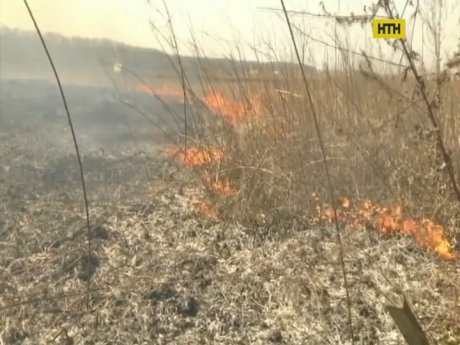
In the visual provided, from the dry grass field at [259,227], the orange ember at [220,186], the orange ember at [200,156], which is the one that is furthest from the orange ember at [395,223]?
the orange ember at [200,156]

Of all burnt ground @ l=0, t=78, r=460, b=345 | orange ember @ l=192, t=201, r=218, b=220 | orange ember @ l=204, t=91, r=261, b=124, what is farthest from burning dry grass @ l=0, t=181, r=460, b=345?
orange ember @ l=204, t=91, r=261, b=124

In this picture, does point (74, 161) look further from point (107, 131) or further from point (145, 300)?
point (145, 300)

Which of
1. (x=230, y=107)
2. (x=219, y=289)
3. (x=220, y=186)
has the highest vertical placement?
(x=230, y=107)

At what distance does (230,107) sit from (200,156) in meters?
0.42

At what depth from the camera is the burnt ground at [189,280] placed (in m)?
2.79

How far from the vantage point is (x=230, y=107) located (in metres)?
4.21

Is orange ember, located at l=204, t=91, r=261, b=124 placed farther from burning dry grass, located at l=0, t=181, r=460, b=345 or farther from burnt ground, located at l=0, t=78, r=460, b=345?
burning dry grass, located at l=0, t=181, r=460, b=345

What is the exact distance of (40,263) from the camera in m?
3.52

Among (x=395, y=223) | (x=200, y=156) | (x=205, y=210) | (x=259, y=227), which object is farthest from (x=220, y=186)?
(x=395, y=223)

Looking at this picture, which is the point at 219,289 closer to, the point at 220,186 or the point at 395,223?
the point at 220,186

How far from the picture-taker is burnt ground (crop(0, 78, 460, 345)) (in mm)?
2795

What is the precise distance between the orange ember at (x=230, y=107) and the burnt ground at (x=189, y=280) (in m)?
0.62

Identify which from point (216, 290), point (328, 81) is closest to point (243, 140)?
point (328, 81)

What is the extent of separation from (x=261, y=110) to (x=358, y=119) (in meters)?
0.70
